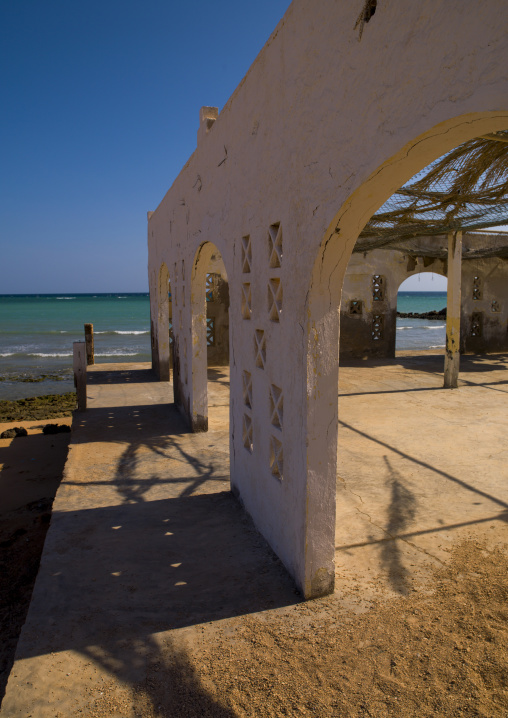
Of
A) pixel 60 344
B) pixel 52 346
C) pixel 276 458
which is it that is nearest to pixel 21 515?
pixel 276 458

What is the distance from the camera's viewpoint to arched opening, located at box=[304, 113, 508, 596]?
2.29m

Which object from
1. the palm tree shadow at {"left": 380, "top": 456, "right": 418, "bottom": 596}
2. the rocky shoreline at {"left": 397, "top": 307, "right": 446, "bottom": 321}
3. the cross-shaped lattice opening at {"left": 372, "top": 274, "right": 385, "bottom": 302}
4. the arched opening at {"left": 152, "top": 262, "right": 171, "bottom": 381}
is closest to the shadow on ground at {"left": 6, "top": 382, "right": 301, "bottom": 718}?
the palm tree shadow at {"left": 380, "top": 456, "right": 418, "bottom": 596}

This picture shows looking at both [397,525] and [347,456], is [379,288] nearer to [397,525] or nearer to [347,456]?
[347,456]

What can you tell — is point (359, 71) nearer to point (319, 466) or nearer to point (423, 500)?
point (319, 466)

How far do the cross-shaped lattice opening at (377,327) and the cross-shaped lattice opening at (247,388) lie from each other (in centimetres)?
1189

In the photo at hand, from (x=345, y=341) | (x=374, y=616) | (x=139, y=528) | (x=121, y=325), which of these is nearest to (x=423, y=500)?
(x=374, y=616)

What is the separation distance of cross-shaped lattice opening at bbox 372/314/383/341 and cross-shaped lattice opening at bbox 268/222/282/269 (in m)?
12.6

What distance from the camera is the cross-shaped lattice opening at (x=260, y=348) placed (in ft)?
13.4

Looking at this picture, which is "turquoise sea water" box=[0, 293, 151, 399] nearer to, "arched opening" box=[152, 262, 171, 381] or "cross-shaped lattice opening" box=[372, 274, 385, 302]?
"arched opening" box=[152, 262, 171, 381]

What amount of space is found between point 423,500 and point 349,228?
319 cm

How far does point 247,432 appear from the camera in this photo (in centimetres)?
463

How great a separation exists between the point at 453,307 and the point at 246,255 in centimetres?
745

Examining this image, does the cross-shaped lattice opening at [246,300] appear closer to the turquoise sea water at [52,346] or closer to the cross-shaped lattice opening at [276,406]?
the cross-shaped lattice opening at [276,406]

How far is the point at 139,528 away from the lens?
4.48 metres
